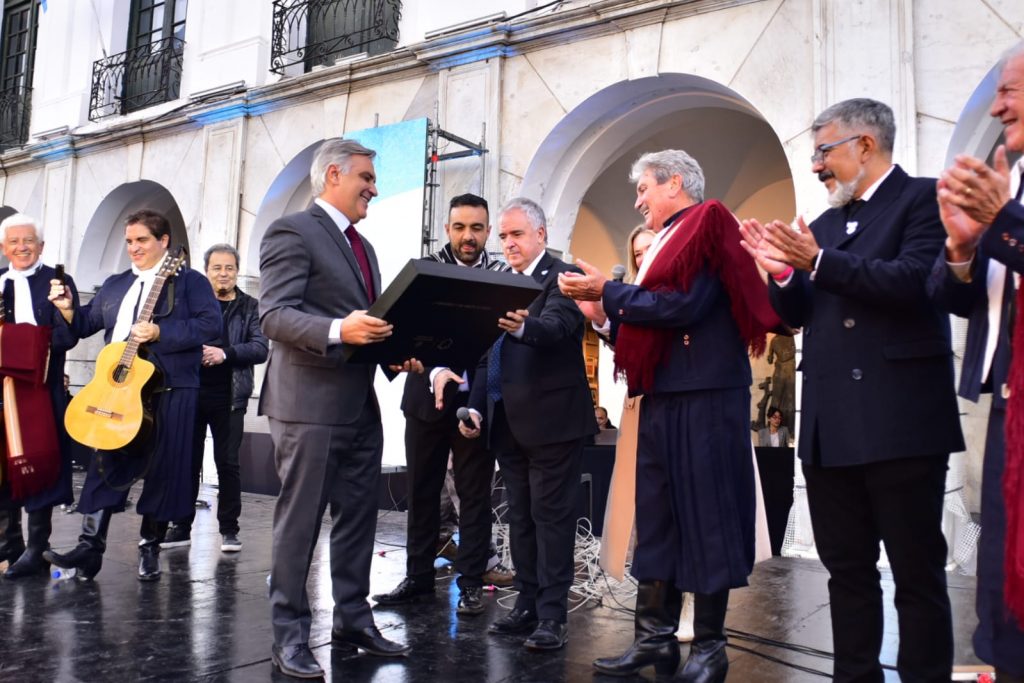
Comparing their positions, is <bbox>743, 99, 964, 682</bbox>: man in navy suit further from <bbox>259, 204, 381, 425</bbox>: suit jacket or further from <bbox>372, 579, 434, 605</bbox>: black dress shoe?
<bbox>372, 579, 434, 605</bbox>: black dress shoe

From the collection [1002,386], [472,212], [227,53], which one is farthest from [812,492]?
[227,53]

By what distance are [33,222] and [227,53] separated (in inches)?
241

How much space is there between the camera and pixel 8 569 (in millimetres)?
4301

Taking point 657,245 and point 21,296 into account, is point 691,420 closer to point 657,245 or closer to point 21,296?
point 657,245

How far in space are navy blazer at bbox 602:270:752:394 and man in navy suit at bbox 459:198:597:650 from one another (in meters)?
0.48

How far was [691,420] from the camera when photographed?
288 centimetres

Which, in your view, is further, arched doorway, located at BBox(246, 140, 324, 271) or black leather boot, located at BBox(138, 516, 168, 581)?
arched doorway, located at BBox(246, 140, 324, 271)

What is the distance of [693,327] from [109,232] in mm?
10961

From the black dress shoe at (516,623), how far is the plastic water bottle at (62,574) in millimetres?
2291

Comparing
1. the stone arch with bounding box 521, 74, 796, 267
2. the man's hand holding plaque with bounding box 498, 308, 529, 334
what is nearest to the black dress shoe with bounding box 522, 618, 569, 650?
the man's hand holding plaque with bounding box 498, 308, 529, 334

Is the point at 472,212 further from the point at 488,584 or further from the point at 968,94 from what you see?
the point at 968,94

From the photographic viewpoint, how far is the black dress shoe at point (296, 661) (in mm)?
2809

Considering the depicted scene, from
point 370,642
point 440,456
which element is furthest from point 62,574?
point 370,642

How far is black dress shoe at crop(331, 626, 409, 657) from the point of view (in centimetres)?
309
